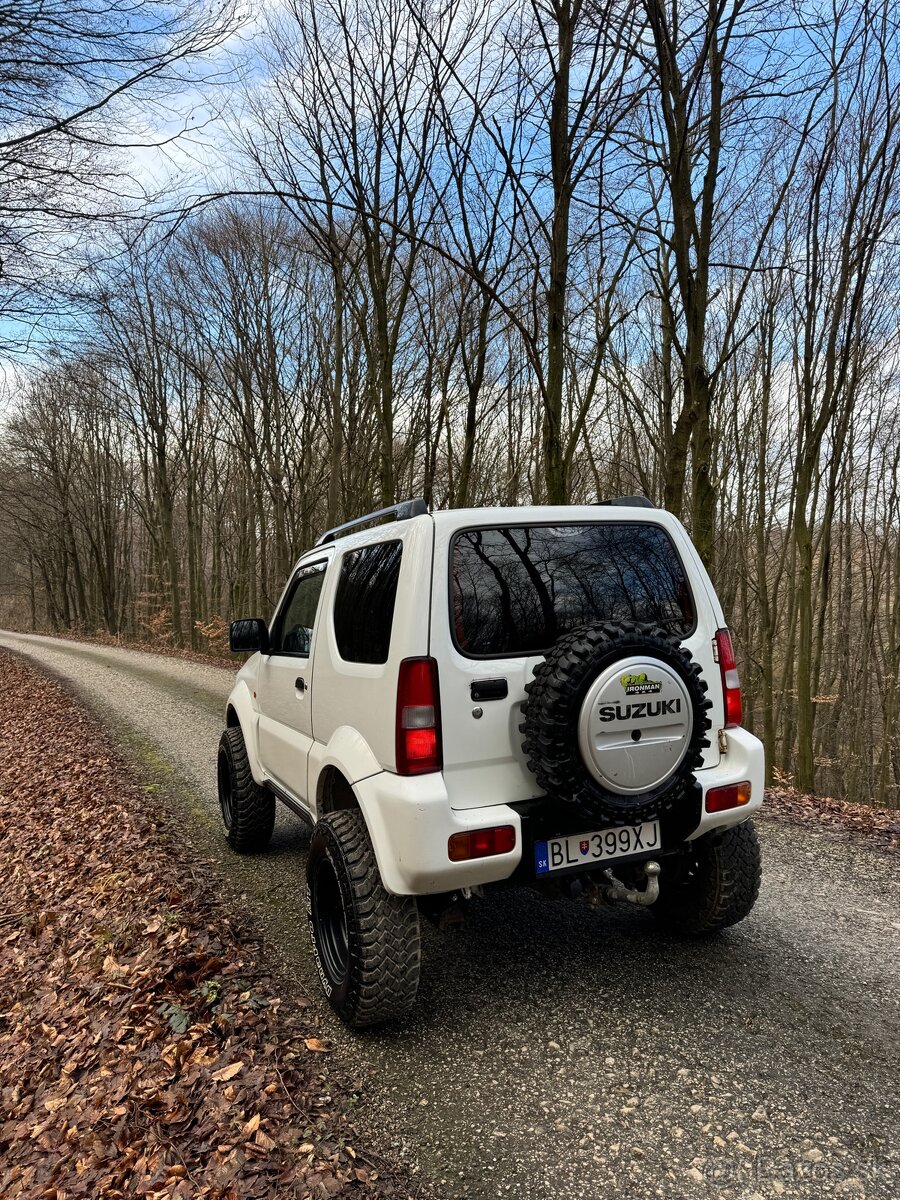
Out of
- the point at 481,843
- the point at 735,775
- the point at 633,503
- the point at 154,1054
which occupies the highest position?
the point at 633,503

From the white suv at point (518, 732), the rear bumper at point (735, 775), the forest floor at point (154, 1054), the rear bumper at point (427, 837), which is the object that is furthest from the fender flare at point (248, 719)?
the rear bumper at point (735, 775)

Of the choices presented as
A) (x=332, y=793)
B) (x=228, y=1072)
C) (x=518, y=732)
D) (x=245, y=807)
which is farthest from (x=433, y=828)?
(x=245, y=807)

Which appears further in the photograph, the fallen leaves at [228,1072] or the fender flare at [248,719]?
the fender flare at [248,719]

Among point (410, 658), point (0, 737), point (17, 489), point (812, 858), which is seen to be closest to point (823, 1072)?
point (410, 658)

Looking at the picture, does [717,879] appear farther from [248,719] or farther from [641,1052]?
[248,719]

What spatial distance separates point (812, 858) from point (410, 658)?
377cm

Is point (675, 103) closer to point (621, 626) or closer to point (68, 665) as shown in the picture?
point (621, 626)

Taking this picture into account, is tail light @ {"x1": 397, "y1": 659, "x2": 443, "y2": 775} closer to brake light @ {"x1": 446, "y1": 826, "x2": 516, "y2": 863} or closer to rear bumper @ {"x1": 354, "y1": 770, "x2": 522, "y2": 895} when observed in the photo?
rear bumper @ {"x1": 354, "y1": 770, "x2": 522, "y2": 895}

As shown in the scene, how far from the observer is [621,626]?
2.71m

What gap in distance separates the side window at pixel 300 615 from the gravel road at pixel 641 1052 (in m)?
1.52

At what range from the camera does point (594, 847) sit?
9.23 ft

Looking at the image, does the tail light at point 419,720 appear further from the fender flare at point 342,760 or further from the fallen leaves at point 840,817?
the fallen leaves at point 840,817

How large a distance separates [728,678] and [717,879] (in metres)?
0.97

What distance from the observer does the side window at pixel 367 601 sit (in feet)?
9.64
